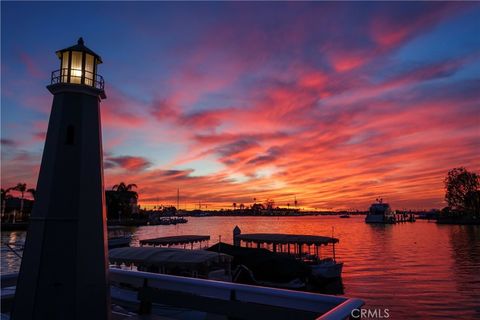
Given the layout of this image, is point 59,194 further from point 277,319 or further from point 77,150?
point 277,319

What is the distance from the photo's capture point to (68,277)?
25.7 ft

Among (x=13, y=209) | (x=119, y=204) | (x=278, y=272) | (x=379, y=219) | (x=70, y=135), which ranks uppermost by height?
(x=119, y=204)

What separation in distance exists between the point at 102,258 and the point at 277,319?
193 inches

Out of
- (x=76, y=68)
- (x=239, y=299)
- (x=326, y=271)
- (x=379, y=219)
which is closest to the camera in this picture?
(x=239, y=299)

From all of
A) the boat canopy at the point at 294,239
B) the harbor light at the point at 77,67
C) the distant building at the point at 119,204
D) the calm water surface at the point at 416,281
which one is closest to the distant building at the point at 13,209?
the distant building at the point at 119,204

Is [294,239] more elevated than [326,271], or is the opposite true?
[294,239]

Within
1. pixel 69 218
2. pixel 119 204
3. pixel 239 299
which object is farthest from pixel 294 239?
pixel 119 204

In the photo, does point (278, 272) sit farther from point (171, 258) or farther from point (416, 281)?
point (416, 281)

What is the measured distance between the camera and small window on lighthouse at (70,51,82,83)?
883 centimetres

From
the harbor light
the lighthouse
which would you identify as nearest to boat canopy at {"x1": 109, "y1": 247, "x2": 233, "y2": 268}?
the lighthouse

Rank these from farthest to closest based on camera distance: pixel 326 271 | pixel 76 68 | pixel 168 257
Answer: pixel 326 271
pixel 168 257
pixel 76 68

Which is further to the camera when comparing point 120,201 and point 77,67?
point 120,201

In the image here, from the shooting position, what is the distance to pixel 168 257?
829 inches

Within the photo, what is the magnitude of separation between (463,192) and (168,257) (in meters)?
171
